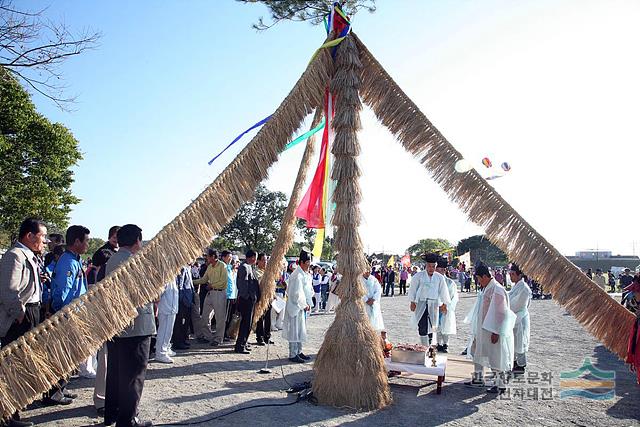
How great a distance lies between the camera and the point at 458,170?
17.5ft

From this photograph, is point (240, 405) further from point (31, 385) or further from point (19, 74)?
point (19, 74)

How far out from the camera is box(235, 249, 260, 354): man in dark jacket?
32.2ft

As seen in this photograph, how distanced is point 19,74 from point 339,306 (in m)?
7.00

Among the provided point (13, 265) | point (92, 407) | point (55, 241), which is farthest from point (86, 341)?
point (55, 241)

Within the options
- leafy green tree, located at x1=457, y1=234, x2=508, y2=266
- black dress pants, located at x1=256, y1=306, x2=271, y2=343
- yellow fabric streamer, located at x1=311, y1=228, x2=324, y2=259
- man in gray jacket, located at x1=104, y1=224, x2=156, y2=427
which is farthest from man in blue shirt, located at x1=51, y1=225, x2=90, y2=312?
leafy green tree, located at x1=457, y1=234, x2=508, y2=266

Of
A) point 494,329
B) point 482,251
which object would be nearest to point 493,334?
point 494,329

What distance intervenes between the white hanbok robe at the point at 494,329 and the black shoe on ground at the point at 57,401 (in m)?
5.96

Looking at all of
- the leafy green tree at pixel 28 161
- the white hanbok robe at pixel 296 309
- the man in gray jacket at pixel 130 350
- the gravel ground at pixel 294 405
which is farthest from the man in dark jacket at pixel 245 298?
the leafy green tree at pixel 28 161

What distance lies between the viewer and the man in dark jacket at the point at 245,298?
32.2ft

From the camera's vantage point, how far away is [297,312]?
929 centimetres

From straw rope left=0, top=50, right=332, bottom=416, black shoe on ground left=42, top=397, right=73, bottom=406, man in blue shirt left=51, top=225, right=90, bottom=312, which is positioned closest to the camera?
straw rope left=0, top=50, right=332, bottom=416

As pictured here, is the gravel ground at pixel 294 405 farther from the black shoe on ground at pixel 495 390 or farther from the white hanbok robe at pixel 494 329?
the white hanbok robe at pixel 494 329

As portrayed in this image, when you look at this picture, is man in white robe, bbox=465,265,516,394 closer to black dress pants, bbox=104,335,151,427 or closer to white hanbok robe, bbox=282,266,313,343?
white hanbok robe, bbox=282,266,313,343

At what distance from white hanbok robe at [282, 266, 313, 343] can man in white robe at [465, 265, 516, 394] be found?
10.9 ft
